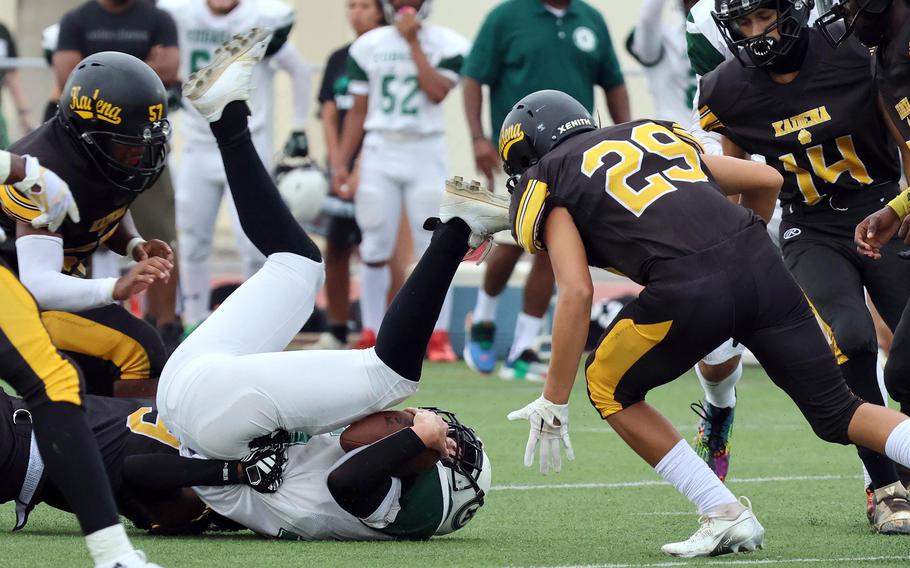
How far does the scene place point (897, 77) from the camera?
4621 mm

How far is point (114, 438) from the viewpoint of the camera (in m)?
4.64

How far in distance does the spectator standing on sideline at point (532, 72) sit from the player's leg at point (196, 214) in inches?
61.5

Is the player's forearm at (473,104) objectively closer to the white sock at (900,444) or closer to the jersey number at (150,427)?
the jersey number at (150,427)

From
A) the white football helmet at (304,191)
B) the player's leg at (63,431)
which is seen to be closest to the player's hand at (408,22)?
the white football helmet at (304,191)

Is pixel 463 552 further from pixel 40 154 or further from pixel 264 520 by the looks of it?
pixel 40 154

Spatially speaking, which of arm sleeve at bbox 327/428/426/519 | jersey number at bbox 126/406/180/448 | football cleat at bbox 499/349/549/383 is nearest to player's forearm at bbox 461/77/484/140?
football cleat at bbox 499/349/549/383

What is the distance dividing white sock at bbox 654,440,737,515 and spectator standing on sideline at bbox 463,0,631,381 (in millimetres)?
4539

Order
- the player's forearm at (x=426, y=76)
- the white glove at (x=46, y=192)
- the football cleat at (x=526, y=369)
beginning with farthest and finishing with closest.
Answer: the player's forearm at (x=426, y=76)
the football cleat at (x=526, y=369)
the white glove at (x=46, y=192)

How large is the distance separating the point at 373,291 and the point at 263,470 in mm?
5307

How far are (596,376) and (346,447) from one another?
2.53ft

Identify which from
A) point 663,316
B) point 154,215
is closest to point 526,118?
point 663,316

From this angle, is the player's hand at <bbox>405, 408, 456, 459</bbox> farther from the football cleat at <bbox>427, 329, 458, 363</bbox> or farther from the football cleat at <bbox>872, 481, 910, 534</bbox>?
the football cleat at <bbox>427, 329, 458, 363</bbox>

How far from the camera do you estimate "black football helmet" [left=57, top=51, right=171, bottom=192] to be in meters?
5.14

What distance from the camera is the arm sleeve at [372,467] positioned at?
435cm
